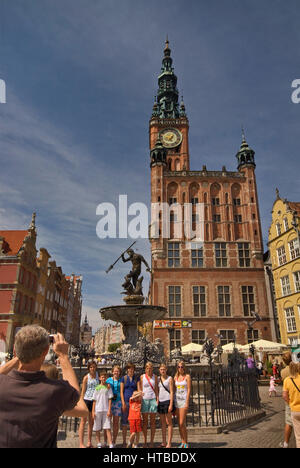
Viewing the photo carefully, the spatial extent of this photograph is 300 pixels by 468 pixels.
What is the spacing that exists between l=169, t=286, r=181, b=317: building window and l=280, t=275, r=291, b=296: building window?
10.4 m

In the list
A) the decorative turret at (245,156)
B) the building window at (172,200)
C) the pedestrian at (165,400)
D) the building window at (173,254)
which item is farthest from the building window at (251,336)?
the pedestrian at (165,400)

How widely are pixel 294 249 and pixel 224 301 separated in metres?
9.33

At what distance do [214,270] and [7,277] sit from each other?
2148 centimetres

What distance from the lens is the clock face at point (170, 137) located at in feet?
151

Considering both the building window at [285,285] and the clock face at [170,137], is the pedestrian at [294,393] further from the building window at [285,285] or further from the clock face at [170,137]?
the clock face at [170,137]

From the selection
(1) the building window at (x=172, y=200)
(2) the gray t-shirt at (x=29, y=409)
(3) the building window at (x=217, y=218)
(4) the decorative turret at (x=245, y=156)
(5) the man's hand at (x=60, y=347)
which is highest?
(4) the decorative turret at (x=245, y=156)

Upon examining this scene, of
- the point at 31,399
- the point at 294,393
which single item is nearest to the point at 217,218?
the point at 294,393

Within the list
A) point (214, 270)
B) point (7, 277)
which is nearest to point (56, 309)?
point (7, 277)

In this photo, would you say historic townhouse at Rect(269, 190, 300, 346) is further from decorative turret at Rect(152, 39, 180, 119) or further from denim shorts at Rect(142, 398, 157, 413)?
decorative turret at Rect(152, 39, 180, 119)

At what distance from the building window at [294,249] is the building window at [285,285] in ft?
7.08

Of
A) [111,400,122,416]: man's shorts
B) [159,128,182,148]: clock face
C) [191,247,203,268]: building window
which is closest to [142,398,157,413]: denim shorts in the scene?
[111,400,122,416]: man's shorts

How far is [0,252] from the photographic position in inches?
1159

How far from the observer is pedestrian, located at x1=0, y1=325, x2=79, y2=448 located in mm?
1951

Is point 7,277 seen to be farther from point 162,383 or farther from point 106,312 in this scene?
point 162,383
